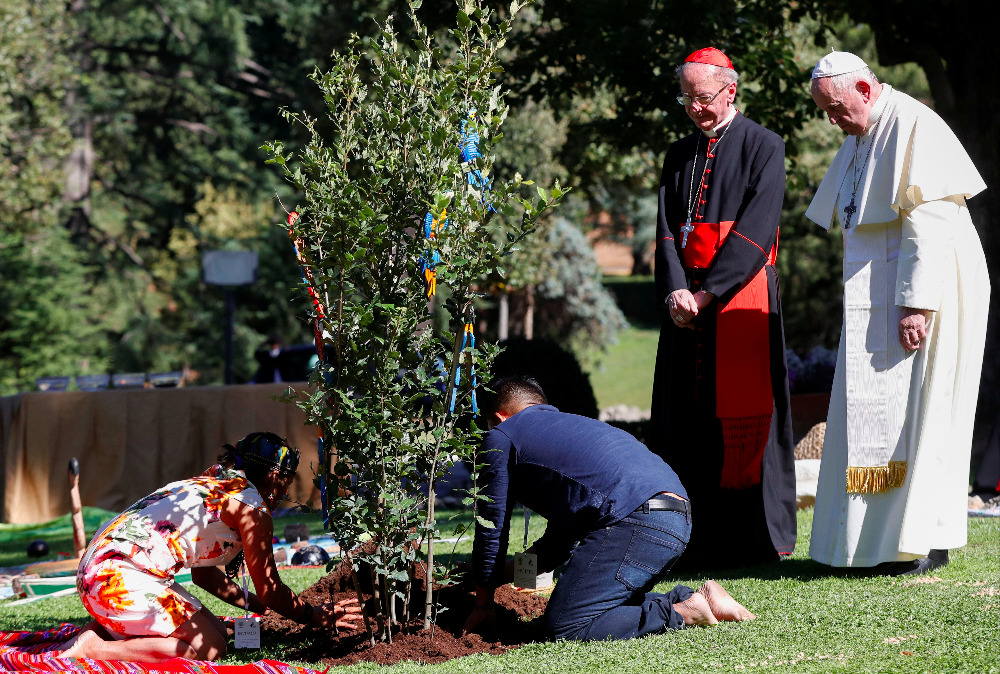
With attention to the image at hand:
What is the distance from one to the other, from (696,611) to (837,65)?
2.34 m

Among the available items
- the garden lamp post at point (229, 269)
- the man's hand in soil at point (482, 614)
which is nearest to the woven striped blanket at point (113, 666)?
the man's hand in soil at point (482, 614)

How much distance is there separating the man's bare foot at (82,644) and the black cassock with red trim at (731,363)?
255 centimetres

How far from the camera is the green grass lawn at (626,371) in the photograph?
76.7ft

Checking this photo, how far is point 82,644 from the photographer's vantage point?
3.64m

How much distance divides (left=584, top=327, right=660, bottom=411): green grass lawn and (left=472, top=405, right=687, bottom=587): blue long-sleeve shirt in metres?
17.8

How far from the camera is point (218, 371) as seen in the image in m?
26.5

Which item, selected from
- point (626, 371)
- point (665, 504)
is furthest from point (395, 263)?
point (626, 371)

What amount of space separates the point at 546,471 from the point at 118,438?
6923 millimetres

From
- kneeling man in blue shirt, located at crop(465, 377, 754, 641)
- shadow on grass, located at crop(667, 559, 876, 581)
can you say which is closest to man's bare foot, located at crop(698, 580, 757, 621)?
kneeling man in blue shirt, located at crop(465, 377, 754, 641)

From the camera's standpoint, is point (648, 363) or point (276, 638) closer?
point (276, 638)

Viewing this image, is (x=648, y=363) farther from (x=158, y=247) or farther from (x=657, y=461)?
(x=657, y=461)

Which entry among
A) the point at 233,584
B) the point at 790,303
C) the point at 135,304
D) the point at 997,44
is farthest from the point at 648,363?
the point at 233,584

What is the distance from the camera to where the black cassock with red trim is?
4.77 m

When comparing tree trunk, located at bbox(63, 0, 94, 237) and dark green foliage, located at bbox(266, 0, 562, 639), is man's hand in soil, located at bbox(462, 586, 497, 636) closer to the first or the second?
dark green foliage, located at bbox(266, 0, 562, 639)
